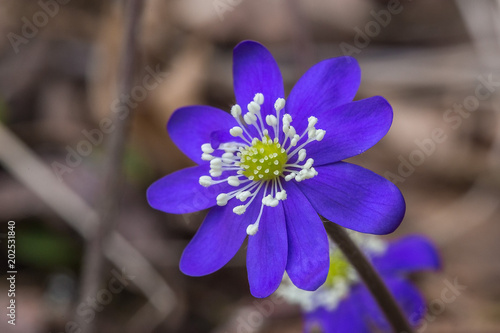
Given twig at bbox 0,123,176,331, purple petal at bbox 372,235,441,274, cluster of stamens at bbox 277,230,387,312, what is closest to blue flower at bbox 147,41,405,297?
cluster of stamens at bbox 277,230,387,312

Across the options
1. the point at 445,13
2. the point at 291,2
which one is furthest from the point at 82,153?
the point at 445,13

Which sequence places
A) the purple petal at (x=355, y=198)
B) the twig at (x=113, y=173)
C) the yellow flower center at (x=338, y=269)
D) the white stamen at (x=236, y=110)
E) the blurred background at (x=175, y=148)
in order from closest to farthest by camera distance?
the purple petal at (x=355, y=198)
the white stamen at (x=236, y=110)
the twig at (x=113, y=173)
the yellow flower center at (x=338, y=269)
the blurred background at (x=175, y=148)

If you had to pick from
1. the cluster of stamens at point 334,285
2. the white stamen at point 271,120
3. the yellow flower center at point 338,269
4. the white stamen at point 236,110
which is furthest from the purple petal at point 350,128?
the yellow flower center at point 338,269

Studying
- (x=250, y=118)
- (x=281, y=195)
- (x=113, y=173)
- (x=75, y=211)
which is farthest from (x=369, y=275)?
(x=75, y=211)

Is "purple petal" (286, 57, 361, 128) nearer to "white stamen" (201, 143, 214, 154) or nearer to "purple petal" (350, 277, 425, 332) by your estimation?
"white stamen" (201, 143, 214, 154)

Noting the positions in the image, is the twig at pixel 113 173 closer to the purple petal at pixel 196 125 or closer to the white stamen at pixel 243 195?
the purple petal at pixel 196 125

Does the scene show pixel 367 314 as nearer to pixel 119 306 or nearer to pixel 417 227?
pixel 417 227
